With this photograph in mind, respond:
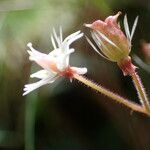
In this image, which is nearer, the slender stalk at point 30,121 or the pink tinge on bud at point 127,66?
the pink tinge on bud at point 127,66

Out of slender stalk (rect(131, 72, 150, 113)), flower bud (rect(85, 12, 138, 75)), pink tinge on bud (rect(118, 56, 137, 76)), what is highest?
flower bud (rect(85, 12, 138, 75))

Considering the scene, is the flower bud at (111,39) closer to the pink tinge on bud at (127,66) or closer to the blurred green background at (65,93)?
the pink tinge on bud at (127,66)

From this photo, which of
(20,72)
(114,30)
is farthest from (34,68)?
(114,30)

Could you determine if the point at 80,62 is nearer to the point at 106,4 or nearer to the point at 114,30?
the point at 106,4

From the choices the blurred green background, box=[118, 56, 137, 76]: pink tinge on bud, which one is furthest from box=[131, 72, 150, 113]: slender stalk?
the blurred green background

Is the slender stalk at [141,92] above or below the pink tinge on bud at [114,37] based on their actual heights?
below

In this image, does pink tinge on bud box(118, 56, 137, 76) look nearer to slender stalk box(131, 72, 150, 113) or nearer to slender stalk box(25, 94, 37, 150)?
slender stalk box(131, 72, 150, 113)

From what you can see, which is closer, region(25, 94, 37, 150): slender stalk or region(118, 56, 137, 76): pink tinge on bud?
region(118, 56, 137, 76): pink tinge on bud

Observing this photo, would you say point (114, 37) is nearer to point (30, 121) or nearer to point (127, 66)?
point (127, 66)

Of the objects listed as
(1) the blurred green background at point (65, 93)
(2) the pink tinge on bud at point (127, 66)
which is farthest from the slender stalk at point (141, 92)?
(1) the blurred green background at point (65, 93)
